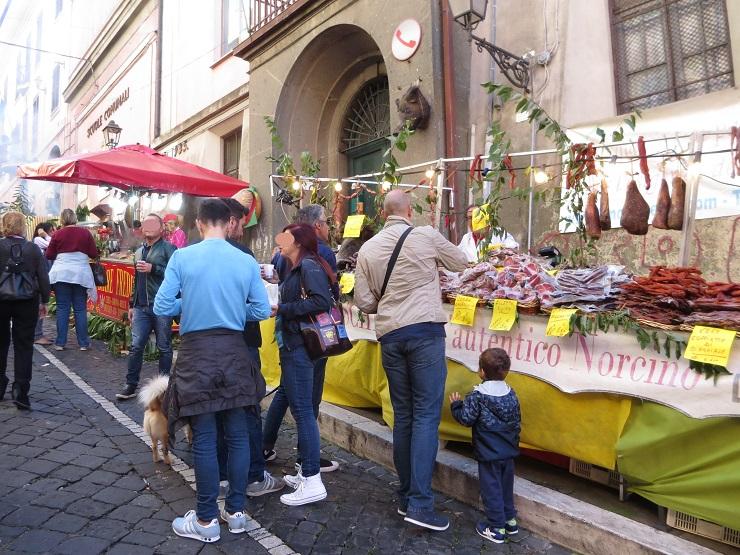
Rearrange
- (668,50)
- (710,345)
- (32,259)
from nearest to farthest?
(710,345) → (32,259) → (668,50)

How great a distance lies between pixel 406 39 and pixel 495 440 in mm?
6217

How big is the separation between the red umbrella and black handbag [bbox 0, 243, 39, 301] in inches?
132

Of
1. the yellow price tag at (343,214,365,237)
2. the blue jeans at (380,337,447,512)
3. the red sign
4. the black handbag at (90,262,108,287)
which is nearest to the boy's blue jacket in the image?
the blue jeans at (380,337,447,512)

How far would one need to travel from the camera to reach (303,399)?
3371 mm

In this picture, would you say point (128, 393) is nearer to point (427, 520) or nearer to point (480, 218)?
point (427, 520)

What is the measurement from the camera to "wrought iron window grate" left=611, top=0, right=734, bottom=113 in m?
5.68

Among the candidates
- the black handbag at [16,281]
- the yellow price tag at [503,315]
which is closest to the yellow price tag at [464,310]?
the yellow price tag at [503,315]

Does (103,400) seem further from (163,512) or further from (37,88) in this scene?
(37,88)

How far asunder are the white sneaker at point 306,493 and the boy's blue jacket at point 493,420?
98cm

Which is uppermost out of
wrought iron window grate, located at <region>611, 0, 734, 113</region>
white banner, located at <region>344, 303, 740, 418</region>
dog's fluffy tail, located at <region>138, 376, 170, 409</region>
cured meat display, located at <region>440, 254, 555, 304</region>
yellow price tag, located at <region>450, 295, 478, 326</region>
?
wrought iron window grate, located at <region>611, 0, 734, 113</region>

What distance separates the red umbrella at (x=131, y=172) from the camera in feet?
26.1

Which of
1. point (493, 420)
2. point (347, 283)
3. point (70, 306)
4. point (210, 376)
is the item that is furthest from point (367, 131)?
point (210, 376)

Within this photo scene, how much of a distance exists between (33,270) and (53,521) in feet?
8.74

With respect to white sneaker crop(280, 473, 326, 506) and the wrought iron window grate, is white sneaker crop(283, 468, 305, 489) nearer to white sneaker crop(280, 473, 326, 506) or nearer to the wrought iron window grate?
white sneaker crop(280, 473, 326, 506)
